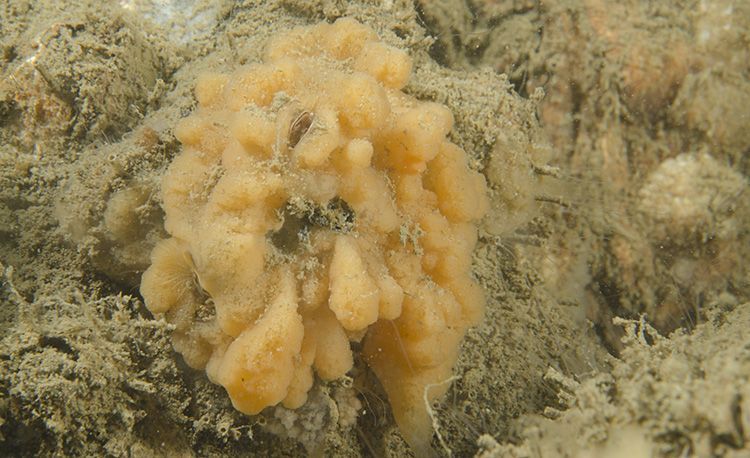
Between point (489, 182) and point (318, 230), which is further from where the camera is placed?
point (489, 182)

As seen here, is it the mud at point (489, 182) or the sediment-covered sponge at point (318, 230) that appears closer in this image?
the sediment-covered sponge at point (318, 230)

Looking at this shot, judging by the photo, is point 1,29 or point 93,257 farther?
point 1,29

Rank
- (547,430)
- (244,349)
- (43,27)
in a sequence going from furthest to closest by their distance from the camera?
(43,27) < (244,349) < (547,430)

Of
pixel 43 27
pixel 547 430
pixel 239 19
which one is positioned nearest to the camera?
pixel 547 430

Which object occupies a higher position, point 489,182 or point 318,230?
point 318,230

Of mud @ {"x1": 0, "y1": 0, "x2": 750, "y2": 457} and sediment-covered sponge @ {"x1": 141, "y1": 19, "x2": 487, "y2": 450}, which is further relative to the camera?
mud @ {"x1": 0, "y1": 0, "x2": 750, "y2": 457}

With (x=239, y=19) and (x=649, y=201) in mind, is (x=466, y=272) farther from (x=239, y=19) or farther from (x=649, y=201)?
(x=239, y=19)

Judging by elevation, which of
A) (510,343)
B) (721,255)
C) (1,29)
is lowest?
(510,343)

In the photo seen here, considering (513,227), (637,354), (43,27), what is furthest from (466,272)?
(43,27)
